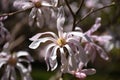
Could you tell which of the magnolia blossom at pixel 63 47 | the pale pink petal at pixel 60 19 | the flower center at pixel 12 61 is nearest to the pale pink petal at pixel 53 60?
the magnolia blossom at pixel 63 47

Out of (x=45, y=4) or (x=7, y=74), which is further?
(x=7, y=74)

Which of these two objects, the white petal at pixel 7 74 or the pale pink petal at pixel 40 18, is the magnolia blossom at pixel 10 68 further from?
the pale pink petal at pixel 40 18

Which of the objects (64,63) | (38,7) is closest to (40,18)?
(38,7)

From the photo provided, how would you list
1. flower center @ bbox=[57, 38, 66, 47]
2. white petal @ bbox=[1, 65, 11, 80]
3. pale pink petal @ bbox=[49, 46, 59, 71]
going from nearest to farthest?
1. pale pink petal @ bbox=[49, 46, 59, 71]
2. flower center @ bbox=[57, 38, 66, 47]
3. white petal @ bbox=[1, 65, 11, 80]

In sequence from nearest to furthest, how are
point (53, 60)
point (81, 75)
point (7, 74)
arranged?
point (53, 60), point (81, 75), point (7, 74)

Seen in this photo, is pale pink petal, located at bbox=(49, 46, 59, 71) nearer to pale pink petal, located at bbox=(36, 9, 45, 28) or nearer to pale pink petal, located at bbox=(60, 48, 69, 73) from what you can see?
pale pink petal, located at bbox=(60, 48, 69, 73)

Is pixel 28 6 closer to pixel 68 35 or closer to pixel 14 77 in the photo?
pixel 68 35

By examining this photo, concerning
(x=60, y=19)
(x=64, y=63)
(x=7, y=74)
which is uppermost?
(x=60, y=19)

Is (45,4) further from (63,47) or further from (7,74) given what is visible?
(7,74)

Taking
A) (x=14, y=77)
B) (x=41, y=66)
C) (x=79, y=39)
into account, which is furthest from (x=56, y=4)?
(x=41, y=66)

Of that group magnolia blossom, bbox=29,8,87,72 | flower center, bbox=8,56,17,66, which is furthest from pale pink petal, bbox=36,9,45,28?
flower center, bbox=8,56,17,66

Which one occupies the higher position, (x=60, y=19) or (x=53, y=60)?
(x=60, y=19)
